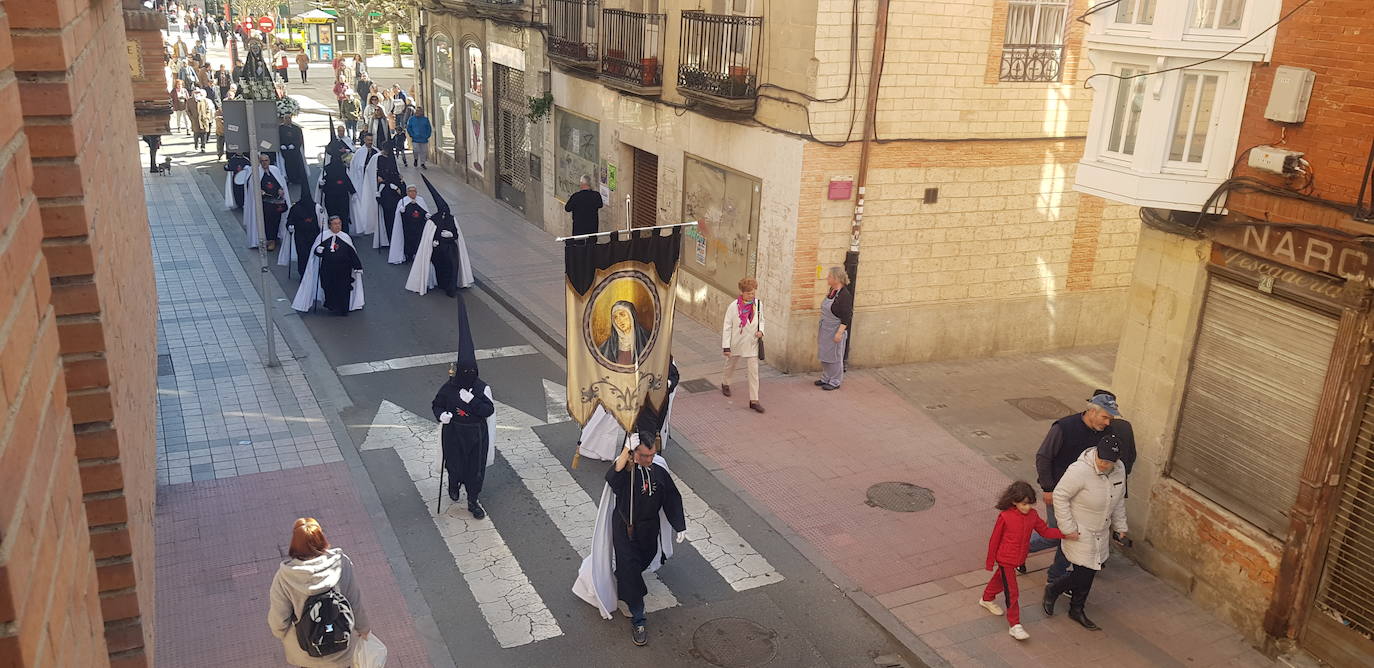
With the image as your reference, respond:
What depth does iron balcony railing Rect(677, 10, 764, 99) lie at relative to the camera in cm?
1438

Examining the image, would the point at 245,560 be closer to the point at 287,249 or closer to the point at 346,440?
the point at 346,440

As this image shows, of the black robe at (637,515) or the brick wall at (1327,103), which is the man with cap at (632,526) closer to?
the black robe at (637,515)

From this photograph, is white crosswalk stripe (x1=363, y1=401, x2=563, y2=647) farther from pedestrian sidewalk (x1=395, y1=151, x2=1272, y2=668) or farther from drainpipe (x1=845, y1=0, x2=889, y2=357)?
drainpipe (x1=845, y1=0, x2=889, y2=357)

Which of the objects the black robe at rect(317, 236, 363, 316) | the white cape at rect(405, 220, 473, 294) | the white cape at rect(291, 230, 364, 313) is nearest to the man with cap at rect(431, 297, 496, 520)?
the black robe at rect(317, 236, 363, 316)

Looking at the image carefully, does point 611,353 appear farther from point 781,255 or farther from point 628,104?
point 628,104

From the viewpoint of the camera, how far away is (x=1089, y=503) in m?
8.32

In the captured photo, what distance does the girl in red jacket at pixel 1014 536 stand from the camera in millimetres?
8078

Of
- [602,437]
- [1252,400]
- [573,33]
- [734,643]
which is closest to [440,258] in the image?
[573,33]

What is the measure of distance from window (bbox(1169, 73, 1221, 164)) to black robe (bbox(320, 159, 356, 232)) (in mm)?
15169

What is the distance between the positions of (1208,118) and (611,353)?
5445 millimetres

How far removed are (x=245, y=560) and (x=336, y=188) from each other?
39.4 ft

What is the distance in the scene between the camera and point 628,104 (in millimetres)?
18266

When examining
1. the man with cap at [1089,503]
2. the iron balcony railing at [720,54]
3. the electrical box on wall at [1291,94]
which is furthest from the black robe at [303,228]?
the electrical box on wall at [1291,94]

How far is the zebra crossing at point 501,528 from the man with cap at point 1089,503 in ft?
8.13
